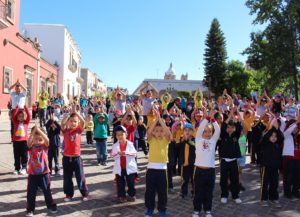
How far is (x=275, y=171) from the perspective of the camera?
706 cm

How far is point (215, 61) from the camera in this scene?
211 feet

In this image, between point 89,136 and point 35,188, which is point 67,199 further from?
point 89,136

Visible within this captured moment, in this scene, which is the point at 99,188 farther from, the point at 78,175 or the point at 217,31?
the point at 217,31

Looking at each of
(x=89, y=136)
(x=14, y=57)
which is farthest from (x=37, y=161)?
(x=14, y=57)


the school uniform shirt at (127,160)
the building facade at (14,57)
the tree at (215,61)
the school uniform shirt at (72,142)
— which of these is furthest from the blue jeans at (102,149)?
the tree at (215,61)

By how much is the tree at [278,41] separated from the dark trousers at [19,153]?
24907 mm

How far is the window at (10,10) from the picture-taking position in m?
21.9

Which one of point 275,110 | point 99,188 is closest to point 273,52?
point 275,110

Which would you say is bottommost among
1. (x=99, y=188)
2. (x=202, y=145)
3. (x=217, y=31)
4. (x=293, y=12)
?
(x=99, y=188)

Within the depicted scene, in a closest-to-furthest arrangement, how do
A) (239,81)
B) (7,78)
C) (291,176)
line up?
1. (291,176)
2. (7,78)
3. (239,81)

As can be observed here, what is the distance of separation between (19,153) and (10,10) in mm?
16209

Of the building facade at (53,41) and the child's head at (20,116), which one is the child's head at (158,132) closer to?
the child's head at (20,116)

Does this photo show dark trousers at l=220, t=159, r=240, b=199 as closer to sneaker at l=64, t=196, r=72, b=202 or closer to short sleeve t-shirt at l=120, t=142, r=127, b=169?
short sleeve t-shirt at l=120, t=142, r=127, b=169

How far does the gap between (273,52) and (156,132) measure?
84.7ft
